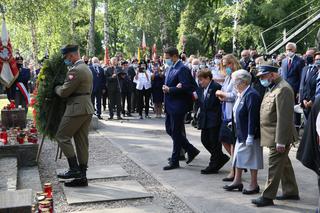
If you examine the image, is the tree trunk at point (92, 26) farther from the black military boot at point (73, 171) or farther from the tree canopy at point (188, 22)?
the black military boot at point (73, 171)

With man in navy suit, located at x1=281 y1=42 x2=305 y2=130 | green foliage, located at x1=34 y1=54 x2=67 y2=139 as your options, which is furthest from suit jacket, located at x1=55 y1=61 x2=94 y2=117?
man in navy suit, located at x1=281 y1=42 x2=305 y2=130

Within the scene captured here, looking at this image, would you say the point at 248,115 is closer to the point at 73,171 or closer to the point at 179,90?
the point at 179,90

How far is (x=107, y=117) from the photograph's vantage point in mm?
16500

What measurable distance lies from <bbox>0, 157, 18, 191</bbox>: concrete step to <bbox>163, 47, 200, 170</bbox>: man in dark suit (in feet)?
8.57

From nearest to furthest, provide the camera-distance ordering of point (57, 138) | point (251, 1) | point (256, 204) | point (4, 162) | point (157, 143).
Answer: point (256, 204) → point (57, 138) → point (4, 162) → point (157, 143) → point (251, 1)

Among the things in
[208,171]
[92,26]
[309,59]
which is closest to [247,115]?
[208,171]

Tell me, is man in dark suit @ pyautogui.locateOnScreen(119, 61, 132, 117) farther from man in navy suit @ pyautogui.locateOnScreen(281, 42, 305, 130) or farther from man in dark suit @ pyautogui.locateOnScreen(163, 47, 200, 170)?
man in dark suit @ pyautogui.locateOnScreen(163, 47, 200, 170)

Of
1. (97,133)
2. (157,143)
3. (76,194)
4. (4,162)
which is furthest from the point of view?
(97,133)

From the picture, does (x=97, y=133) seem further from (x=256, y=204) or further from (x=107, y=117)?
(x=256, y=204)

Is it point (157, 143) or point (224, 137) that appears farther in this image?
point (157, 143)

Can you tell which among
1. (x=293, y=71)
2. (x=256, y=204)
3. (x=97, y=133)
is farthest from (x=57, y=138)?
(x=293, y=71)

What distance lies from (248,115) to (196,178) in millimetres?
1795

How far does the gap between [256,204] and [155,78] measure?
9871mm

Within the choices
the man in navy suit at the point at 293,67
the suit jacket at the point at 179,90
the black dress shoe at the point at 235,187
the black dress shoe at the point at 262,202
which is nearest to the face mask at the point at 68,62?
the suit jacket at the point at 179,90
